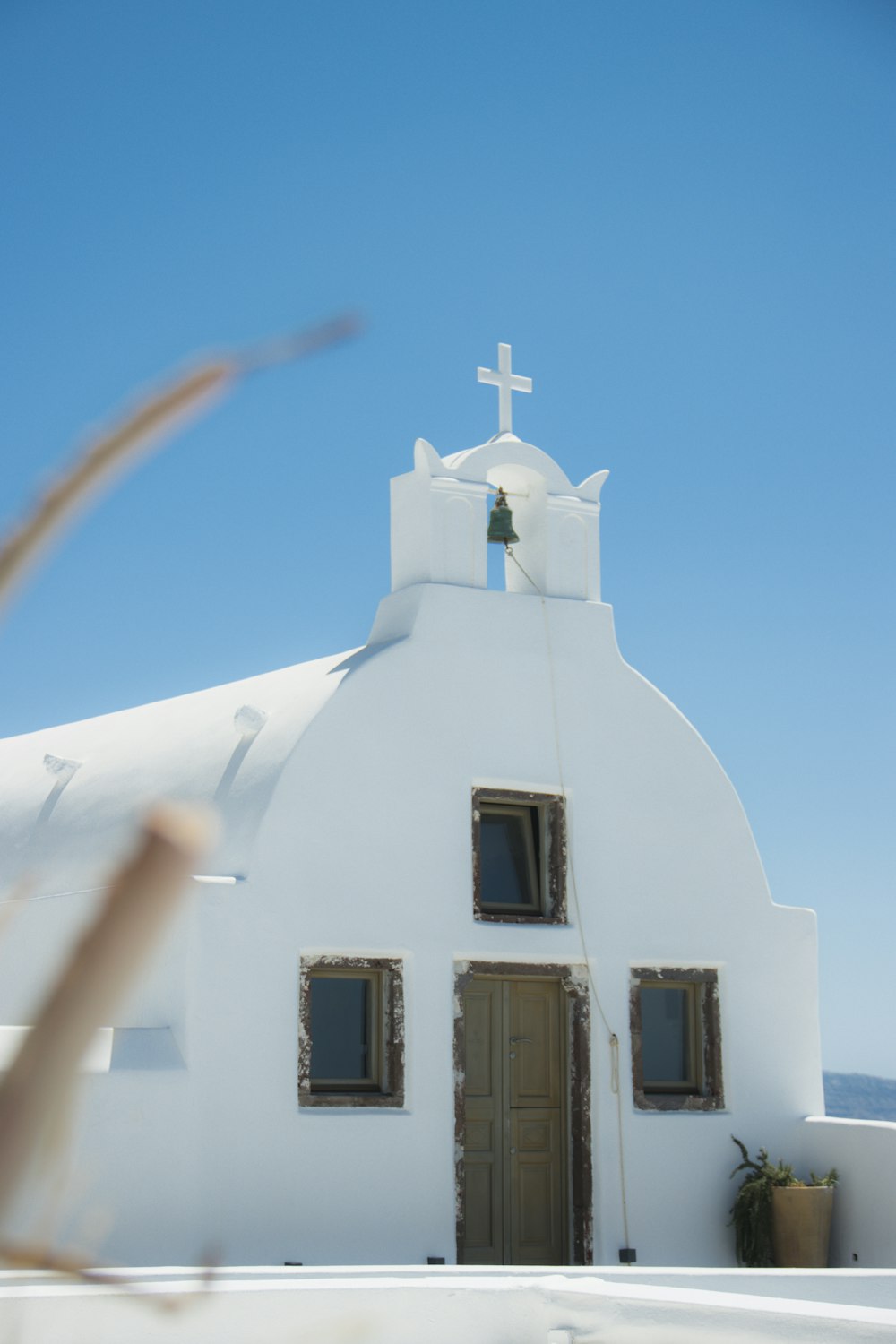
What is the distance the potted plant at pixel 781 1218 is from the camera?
33.6 ft

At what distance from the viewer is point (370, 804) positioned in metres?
9.88

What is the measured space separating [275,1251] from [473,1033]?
6.09ft

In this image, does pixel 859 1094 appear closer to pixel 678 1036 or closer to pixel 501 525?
pixel 678 1036

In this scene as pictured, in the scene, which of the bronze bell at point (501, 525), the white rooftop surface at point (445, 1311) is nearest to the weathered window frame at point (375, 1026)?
the white rooftop surface at point (445, 1311)

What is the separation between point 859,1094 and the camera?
2356 inches

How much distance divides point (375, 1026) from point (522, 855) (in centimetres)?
156

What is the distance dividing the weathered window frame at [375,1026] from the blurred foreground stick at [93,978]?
887 cm

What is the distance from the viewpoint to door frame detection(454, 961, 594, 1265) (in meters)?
9.97

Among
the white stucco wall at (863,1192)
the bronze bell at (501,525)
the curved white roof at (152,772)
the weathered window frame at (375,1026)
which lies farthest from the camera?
the bronze bell at (501,525)

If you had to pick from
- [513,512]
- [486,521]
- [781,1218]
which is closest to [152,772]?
[486,521]

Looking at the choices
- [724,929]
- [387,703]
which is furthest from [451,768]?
[724,929]

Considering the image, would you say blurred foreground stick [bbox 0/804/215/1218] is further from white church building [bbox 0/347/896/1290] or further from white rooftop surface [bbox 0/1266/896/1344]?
white church building [bbox 0/347/896/1290]

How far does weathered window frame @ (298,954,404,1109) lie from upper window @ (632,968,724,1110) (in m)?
1.72

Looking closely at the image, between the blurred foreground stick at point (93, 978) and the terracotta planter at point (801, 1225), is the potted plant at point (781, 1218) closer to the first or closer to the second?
the terracotta planter at point (801, 1225)
